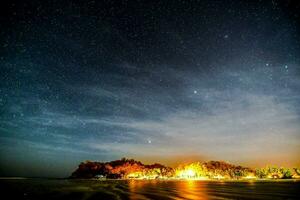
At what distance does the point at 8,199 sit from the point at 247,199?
2838cm

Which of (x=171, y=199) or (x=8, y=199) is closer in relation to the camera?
(x=8, y=199)

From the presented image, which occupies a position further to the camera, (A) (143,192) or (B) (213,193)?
(A) (143,192)

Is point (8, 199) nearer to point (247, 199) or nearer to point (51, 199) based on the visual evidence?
point (51, 199)

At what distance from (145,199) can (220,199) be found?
9.35 metres

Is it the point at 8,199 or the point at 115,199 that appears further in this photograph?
the point at 115,199

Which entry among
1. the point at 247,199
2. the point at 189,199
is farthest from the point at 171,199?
the point at 247,199

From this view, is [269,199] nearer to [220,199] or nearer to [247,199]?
[247,199]

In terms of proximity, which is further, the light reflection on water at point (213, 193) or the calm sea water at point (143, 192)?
the light reflection on water at point (213, 193)

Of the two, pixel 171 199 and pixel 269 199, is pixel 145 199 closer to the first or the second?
pixel 171 199

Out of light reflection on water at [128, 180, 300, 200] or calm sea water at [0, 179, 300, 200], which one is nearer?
calm sea water at [0, 179, 300, 200]

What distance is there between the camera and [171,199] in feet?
114

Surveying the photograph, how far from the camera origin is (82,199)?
33375 millimetres

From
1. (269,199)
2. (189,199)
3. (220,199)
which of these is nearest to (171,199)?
(189,199)

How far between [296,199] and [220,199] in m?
9.23
